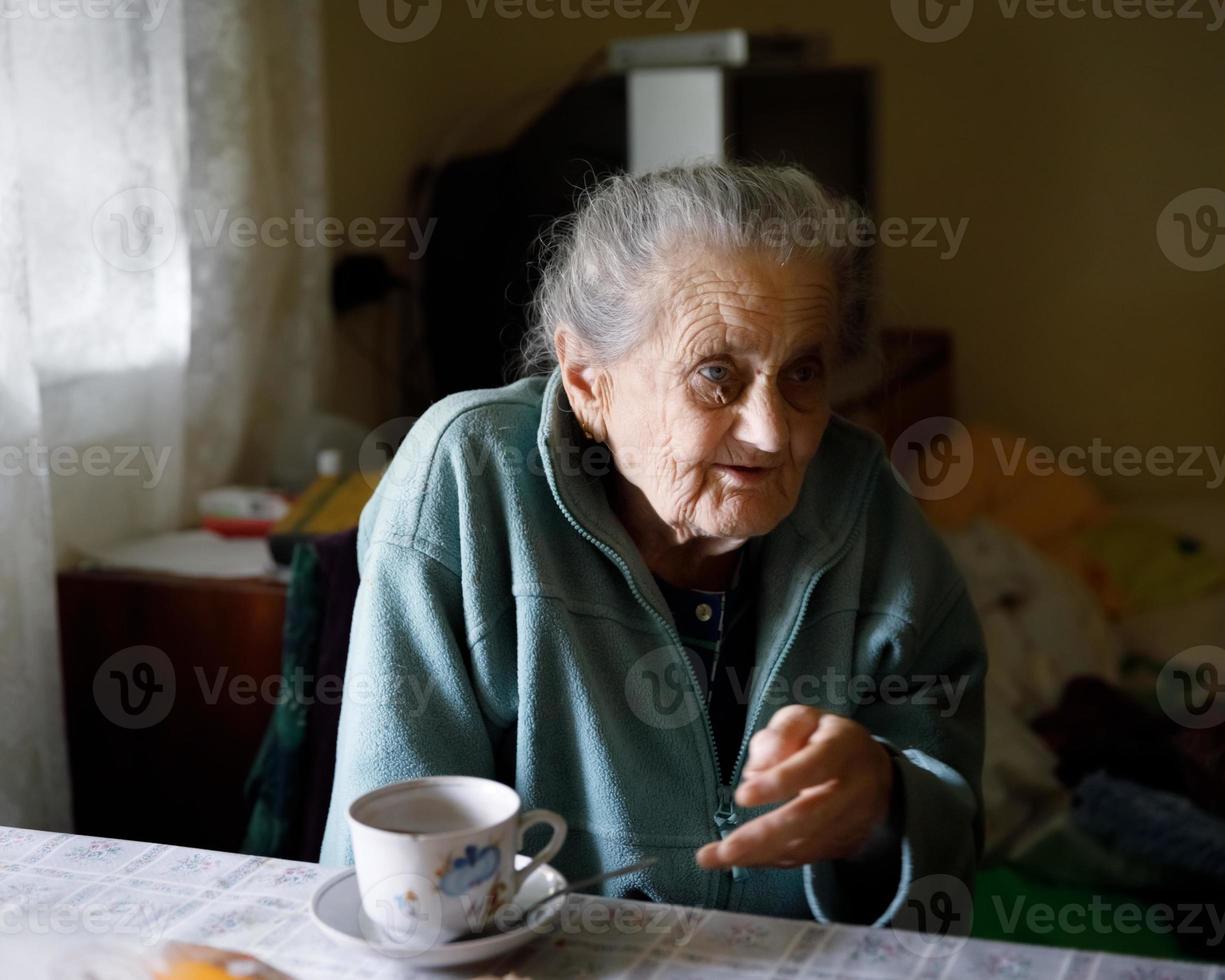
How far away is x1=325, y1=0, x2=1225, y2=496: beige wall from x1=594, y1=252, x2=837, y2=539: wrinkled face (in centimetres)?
226

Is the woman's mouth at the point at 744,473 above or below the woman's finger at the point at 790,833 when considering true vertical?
above

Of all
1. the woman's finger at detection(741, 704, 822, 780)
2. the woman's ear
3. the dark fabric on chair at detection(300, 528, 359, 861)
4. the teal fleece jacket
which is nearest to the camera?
the woman's finger at detection(741, 704, 822, 780)

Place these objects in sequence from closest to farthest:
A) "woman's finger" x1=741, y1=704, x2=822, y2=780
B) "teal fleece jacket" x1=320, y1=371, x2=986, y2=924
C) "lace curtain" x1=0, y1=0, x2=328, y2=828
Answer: "woman's finger" x1=741, y1=704, x2=822, y2=780, "teal fleece jacket" x1=320, y1=371, x2=986, y2=924, "lace curtain" x1=0, y1=0, x2=328, y2=828

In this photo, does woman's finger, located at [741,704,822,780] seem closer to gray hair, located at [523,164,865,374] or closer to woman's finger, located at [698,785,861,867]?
woman's finger, located at [698,785,861,867]

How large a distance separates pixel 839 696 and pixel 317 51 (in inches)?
63.3

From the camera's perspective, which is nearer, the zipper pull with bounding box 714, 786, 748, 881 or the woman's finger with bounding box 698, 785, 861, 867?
the woman's finger with bounding box 698, 785, 861, 867

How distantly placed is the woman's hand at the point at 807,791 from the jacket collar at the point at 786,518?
21cm

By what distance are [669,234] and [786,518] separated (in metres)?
0.27

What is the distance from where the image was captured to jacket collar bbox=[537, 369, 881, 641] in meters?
1.16

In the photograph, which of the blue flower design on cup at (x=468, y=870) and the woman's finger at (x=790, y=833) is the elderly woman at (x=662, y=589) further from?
the blue flower design on cup at (x=468, y=870)

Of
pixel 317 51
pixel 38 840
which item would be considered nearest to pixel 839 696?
pixel 38 840

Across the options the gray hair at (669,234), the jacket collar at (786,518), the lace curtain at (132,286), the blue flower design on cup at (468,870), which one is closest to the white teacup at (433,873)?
the blue flower design on cup at (468,870)

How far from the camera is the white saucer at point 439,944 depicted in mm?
769

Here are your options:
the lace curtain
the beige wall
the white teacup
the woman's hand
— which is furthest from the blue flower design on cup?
the beige wall
